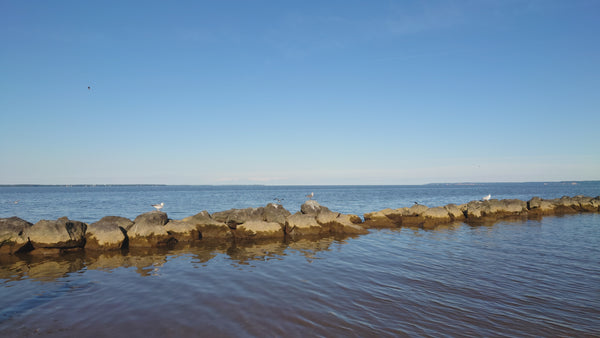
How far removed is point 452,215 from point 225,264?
19522mm

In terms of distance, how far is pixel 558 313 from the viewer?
6883 millimetres

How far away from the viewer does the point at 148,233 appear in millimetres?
14430

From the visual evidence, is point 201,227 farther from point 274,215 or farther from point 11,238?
point 11,238

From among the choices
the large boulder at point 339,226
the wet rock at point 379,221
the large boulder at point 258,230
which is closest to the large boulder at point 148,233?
the large boulder at point 258,230

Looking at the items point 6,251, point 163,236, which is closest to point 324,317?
point 163,236

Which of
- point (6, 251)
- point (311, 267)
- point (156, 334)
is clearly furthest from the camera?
point (6, 251)

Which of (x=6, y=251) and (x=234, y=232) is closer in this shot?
(x=6, y=251)

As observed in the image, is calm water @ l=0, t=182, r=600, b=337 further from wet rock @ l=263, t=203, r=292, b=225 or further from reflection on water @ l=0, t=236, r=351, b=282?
wet rock @ l=263, t=203, r=292, b=225

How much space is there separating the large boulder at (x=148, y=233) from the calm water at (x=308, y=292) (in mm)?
1006

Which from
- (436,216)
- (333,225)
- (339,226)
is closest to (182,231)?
(333,225)

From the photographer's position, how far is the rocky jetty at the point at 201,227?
1295 cm

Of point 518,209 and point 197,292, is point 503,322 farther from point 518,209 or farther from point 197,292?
point 518,209

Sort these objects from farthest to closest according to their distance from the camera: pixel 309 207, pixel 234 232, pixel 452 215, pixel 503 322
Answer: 1. pixel 452 215
2. pixel 309 207
3. pixel 234 232
4. pixel 503 322

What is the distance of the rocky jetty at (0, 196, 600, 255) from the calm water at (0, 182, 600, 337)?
93cm
